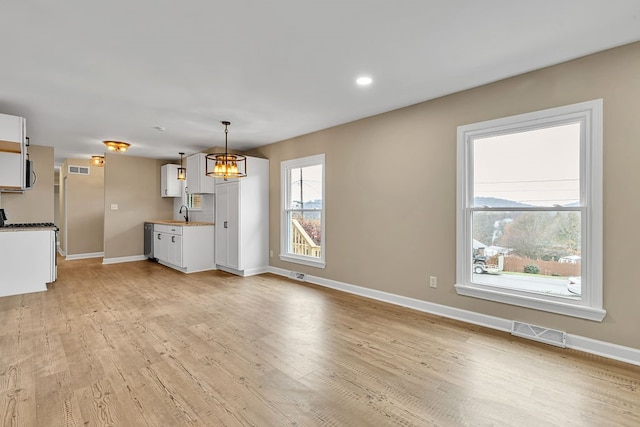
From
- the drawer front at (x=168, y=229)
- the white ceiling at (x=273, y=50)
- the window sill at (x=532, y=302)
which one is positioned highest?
the white ceiling at (x=273, y=50)

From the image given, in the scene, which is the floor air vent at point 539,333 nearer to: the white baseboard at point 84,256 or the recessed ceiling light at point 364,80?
the recessed ceiling light at point 364,80

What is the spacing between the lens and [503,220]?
126 inches

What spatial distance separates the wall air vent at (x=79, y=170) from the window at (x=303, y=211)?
559cm

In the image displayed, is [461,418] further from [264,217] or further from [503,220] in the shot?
[264,217]

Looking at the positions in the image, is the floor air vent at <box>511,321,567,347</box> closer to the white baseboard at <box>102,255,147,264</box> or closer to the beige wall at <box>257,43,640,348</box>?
the beige wall at <box>257,43,640,348</box>

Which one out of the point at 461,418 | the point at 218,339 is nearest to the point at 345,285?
the point at 218,339

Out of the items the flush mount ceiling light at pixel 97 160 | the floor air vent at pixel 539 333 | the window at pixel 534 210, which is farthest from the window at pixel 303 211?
the flush mount ceiling light at pixel 97 160

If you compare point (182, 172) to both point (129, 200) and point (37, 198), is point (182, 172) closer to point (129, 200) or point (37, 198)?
point (129, 200)

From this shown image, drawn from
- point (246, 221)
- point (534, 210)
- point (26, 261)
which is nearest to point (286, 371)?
point (534, 210)

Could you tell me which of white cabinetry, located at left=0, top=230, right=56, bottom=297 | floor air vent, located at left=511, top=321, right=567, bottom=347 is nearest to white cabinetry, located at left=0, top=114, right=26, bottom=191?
white cabinetry, located at left=0, top=230, right=56, bottom=297

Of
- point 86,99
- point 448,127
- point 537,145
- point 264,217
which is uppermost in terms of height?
point 86,99

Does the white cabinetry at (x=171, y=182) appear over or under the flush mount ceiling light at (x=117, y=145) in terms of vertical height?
under

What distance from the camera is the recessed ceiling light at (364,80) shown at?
3127mm

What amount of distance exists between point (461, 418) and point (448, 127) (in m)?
2.83
